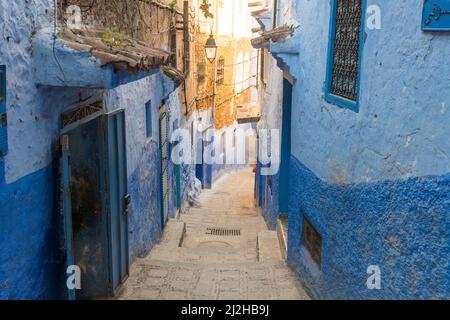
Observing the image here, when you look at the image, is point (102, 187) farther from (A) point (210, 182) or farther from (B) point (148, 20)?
(A) point (210, 182)

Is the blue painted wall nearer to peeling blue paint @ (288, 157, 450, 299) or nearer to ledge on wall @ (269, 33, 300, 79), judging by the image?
ledge on wall @ (269, 33, 300, 79)

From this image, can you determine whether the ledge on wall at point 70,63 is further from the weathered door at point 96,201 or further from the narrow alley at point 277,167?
the weathered door at point 96,201

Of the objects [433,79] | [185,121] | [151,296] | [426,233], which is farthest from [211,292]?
[185,121]

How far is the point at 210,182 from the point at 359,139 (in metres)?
17.6

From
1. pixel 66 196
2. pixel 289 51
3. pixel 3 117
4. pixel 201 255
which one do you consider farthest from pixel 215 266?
pixel 3 117

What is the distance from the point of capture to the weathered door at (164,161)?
10.1m

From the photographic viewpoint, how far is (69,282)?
4473 millimetres

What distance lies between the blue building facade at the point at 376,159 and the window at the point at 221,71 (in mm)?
14705

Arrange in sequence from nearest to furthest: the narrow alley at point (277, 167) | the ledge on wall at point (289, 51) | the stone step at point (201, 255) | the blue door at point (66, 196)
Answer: the narrow alley at point (277, 167) → the blue door at point (66, 196) → the ledge on wall at point (289, 51) → the stone step at point (201, 255)

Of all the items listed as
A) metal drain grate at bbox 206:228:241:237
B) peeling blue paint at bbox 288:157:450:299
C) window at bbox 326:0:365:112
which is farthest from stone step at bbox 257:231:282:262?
window at bbox 326:0:365:112

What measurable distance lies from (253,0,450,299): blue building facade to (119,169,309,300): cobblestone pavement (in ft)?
2.01

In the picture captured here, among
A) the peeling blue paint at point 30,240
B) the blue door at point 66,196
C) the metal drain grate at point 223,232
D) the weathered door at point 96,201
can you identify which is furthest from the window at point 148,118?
the peeling blue paint at point 30,240
